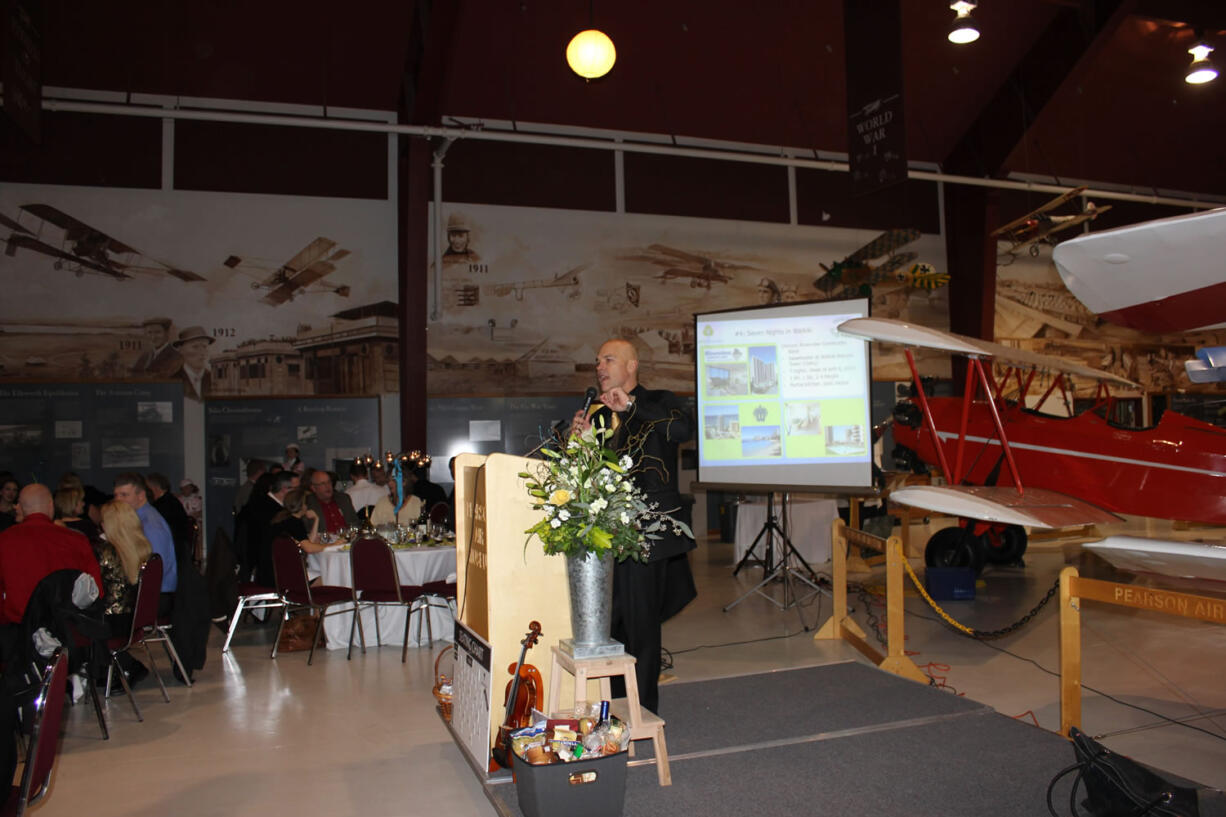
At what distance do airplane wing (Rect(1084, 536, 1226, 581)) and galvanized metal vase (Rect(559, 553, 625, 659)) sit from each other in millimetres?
2171

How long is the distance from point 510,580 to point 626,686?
22.8 inches

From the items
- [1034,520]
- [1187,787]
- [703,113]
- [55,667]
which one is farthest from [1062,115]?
[55,667]

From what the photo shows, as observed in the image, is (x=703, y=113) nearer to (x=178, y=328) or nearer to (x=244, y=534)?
(x=178, y=328)

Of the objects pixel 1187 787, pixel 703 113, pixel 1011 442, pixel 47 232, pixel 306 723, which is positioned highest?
pixel 703 113

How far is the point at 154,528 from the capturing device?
5402mm

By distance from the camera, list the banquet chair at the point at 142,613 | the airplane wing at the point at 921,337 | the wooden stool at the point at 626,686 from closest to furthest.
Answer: the wooden stool at the point at 626,686 → the airplane wing at the point at 921,337 → the banquet chair at the point at 142,613

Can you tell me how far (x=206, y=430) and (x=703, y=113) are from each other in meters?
8.06

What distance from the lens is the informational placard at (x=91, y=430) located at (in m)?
10.1

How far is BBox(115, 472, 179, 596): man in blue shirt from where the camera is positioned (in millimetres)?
5324

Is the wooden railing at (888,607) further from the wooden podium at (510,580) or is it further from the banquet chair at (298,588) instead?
the banquet chair at (298,588)

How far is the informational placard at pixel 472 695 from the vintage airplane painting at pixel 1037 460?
7.53ft

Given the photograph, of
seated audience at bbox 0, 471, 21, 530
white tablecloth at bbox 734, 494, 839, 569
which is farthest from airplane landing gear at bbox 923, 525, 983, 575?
seated audience at bbox 0, 471, 21, 530

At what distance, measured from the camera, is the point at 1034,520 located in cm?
400

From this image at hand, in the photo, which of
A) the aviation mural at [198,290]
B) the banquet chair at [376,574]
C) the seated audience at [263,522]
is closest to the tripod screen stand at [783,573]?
the banquet chair at [376,574]
